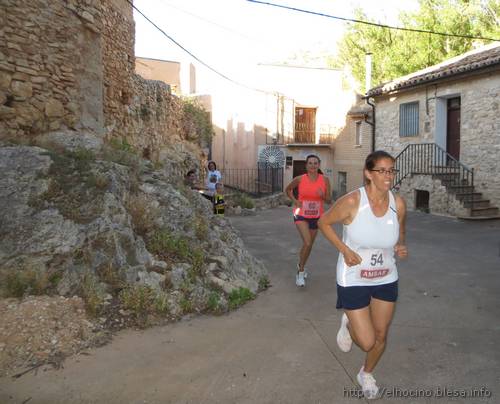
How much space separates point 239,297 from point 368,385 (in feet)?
7.07

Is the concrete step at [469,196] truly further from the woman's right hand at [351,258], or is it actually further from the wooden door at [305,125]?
the wooden door at [305,125]

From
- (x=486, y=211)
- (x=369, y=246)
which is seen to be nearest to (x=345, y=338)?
(x=369, y=246)

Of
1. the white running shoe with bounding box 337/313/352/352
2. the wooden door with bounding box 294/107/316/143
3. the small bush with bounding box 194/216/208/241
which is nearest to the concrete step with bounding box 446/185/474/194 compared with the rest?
the small bush with bounding box 194/216/208/241

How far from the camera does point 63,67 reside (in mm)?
7617

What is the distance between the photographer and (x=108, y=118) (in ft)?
31.9

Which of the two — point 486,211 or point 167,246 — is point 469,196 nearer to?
point 486,211

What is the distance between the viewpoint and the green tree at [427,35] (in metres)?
22.9

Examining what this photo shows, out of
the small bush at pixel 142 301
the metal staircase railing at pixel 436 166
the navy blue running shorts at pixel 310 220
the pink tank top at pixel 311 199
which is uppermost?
the metal staircase railing at pixel 436 166

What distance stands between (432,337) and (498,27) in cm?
2392

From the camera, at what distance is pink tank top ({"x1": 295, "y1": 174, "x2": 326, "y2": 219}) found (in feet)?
18.6

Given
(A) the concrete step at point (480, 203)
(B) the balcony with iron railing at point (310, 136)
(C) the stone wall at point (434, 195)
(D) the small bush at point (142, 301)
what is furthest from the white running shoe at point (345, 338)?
(B) the balcony with iron railing at point (310, 136)

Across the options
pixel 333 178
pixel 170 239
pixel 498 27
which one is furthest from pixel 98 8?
pixel 498 27

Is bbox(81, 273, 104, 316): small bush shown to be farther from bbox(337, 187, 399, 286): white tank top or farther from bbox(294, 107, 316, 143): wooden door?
bbox(294, 107, 316, 143): wooden door

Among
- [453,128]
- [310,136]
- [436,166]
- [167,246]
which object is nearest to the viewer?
[167,246]
